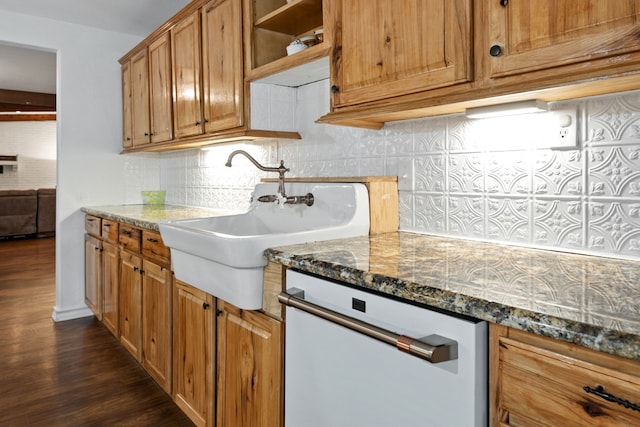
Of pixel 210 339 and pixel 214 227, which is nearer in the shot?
pixel 210 339

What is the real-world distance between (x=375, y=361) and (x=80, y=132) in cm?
341

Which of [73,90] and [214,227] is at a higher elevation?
[73,90]

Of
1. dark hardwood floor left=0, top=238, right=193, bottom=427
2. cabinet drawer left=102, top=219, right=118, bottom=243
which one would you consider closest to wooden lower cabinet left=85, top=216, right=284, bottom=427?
cabinet drawer left=102, top=219, right=118, bottom=243

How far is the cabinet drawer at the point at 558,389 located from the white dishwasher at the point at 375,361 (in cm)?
6

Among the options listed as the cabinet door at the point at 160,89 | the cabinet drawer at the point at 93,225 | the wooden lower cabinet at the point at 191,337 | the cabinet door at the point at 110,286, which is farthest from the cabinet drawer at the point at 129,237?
the cabinet door at the point at 160,89

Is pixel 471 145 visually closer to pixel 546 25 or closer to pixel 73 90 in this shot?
pixel 546 25

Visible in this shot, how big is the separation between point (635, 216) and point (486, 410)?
686 mm

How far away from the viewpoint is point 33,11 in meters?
3.24

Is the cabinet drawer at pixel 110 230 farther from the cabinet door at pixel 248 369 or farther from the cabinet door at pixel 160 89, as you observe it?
the cabinet door at pixel 248 369

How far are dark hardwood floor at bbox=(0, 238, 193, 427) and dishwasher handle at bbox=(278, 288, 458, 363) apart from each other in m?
1.22

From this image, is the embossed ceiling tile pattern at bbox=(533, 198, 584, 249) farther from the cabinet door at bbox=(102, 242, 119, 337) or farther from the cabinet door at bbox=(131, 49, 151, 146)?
the cabinet door at bbox=(131, 49, 151, 146)

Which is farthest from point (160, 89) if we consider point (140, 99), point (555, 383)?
point (555, 383)

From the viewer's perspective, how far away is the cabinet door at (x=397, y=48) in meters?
1.15

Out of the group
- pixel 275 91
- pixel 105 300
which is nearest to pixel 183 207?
pixel 105 300
